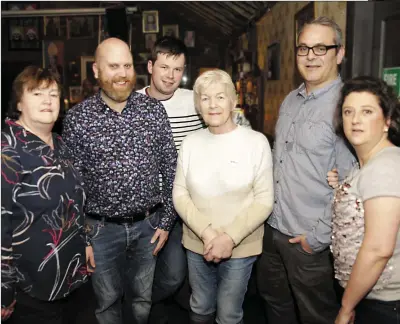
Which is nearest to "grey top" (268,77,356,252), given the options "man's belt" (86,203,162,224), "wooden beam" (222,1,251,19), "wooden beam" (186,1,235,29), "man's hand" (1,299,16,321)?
"man's belt" (86,203,162,224)

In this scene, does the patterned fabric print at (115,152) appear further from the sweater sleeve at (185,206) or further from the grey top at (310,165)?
the grey top at (310,165)

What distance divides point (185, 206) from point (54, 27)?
9318 mm

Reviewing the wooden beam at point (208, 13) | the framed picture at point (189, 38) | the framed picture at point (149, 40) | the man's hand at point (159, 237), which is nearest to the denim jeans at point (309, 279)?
the man's hand at point (159, 237)

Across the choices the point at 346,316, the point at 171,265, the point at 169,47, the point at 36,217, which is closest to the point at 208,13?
the point at 169,47

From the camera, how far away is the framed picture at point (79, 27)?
9758mm

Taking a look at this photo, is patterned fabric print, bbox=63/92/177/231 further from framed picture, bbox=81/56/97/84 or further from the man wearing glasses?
framed picture, bbox=81/56/97/84

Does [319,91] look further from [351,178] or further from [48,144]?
[48,144]

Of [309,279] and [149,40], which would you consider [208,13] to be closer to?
[149,40]

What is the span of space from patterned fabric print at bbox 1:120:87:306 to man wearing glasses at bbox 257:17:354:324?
99 centimetres

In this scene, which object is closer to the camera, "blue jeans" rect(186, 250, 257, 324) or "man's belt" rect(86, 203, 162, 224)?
"blue jeans" rect(186, 250, 257, 324)

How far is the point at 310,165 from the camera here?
1.86m

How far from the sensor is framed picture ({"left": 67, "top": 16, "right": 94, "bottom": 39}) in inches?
384

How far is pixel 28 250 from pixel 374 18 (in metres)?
2.25

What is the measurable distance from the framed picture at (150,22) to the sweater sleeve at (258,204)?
8.65 m
